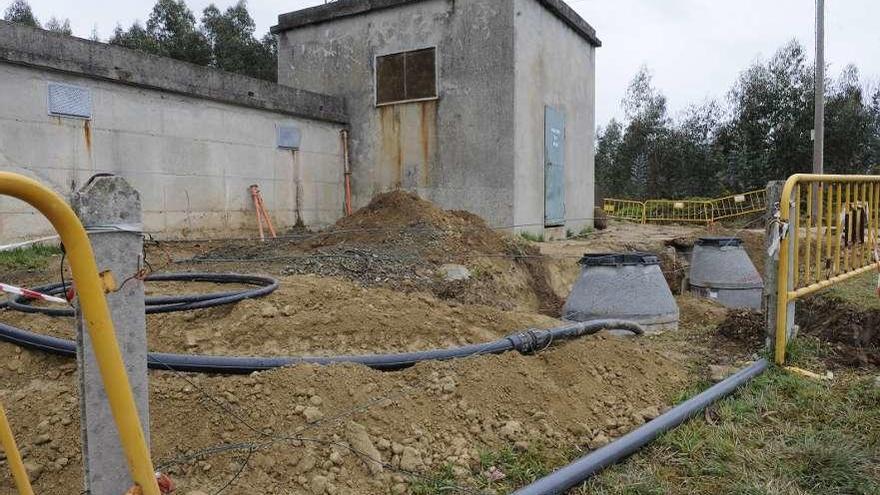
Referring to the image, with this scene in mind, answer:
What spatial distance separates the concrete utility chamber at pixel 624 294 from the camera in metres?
5.85

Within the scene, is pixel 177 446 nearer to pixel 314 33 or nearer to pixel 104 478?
pixel 104 478

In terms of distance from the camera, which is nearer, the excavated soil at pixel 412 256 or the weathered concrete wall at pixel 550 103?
the excavated soil at pixel 412 256

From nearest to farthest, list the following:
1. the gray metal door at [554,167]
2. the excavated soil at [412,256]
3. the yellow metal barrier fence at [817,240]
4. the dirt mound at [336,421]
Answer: the dirt mound at [336,421], the yellow metal barrier fence at [817,240], the excavated soil at [412,256], the gray metal door at [554,167]

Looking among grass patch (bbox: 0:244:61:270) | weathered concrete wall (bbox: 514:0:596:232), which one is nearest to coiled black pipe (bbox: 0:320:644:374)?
grass patch (bbox: 0:244:61:270)

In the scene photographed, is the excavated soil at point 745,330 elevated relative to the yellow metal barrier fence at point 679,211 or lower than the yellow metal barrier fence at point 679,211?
lower

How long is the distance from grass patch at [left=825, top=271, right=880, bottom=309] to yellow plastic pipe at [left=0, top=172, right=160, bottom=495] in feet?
23.7

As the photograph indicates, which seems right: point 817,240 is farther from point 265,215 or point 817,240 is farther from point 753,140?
point 753,140

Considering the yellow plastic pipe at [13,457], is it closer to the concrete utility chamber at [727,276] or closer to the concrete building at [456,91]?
the concrete utility chamber at [727,276]

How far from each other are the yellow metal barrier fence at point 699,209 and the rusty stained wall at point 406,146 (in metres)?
10.8

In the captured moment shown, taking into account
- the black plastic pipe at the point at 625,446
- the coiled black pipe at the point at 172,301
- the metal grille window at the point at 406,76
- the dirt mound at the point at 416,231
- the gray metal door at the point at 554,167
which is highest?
the metal grille window at the point at 406,76

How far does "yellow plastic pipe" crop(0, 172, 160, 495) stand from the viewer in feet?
4.86

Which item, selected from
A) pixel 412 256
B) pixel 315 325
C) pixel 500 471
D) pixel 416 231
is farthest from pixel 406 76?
pixel 500 471

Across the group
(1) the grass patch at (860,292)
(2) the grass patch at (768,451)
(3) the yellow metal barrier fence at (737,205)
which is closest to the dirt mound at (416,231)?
(1) the grass patch at (860,292)

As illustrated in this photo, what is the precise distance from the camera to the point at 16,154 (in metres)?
7.43
